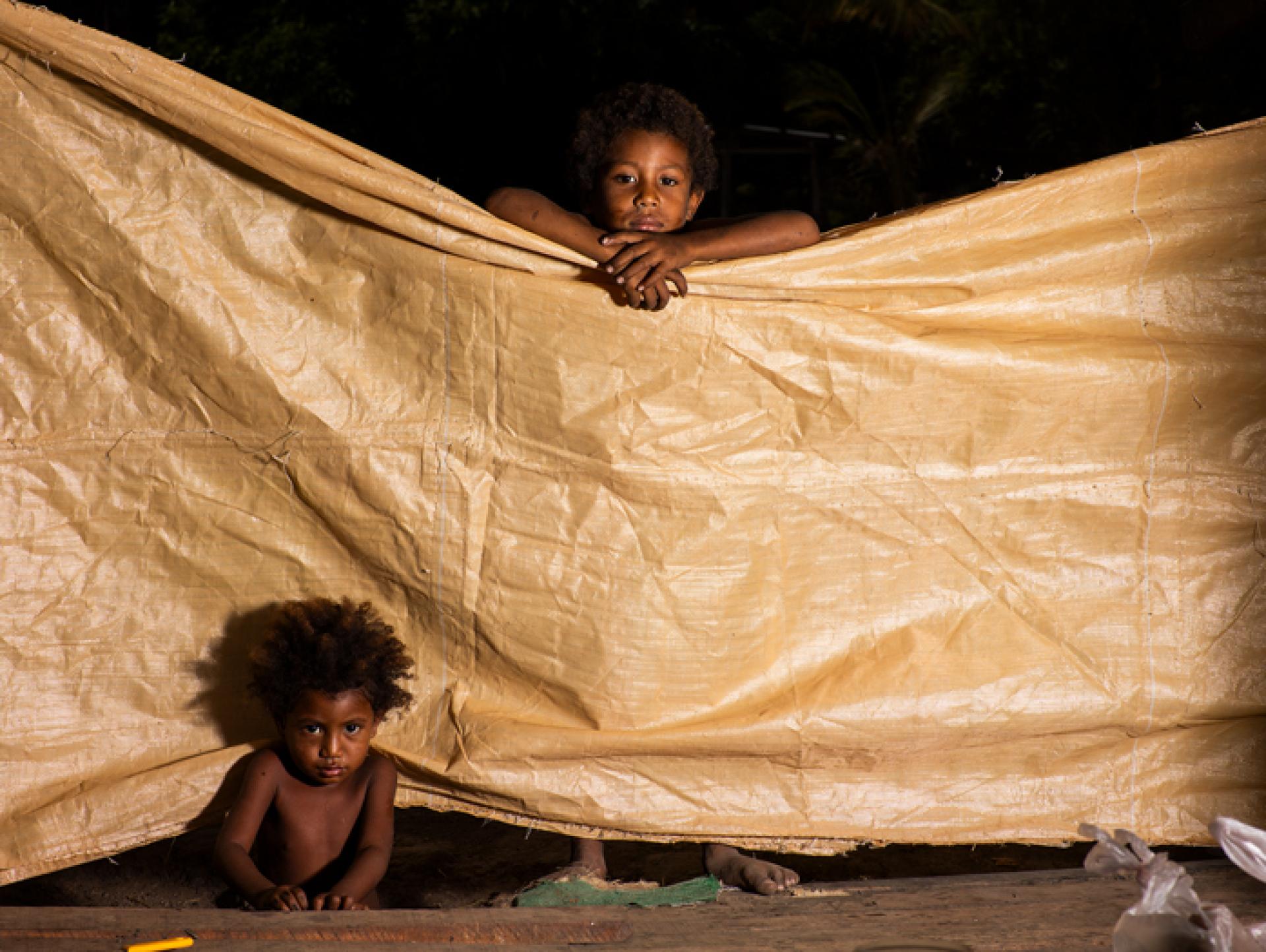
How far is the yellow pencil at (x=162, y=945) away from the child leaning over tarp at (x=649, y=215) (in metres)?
0.81

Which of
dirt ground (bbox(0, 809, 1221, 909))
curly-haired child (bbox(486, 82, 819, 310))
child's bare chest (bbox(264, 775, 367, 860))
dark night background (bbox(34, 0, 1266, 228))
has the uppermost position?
dark night background (bbox(34, 0, 1266, 228))

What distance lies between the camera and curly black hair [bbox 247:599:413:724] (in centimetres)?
217

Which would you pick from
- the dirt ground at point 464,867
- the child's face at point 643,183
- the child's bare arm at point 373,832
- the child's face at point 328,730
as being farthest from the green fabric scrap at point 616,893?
the child's face at point 643,183

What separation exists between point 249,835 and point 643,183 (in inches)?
62.9

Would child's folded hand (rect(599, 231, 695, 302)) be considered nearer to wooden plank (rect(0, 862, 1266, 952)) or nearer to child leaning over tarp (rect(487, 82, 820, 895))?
child leaning over tarp (rect(487, 82, 820, 895))

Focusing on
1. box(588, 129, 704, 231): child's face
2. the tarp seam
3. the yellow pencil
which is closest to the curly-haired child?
box(588, 129, 704, 231): child's face

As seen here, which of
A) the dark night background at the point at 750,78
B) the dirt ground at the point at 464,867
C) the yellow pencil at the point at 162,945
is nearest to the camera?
the yellow pencil at the point at 162,945

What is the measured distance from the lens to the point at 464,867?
10.4 ft

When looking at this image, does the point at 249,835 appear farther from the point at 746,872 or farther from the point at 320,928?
the point at 746,872

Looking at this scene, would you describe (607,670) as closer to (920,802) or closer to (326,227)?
(920,802)

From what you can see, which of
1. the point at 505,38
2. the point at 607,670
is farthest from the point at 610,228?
the point at 505,38

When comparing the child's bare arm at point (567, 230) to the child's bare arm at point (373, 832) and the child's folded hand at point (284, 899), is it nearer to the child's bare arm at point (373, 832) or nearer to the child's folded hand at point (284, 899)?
the child's bare arm at point (373, 832)

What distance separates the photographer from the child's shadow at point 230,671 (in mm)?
2266

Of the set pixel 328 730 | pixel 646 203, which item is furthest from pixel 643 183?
pixel 328 730
